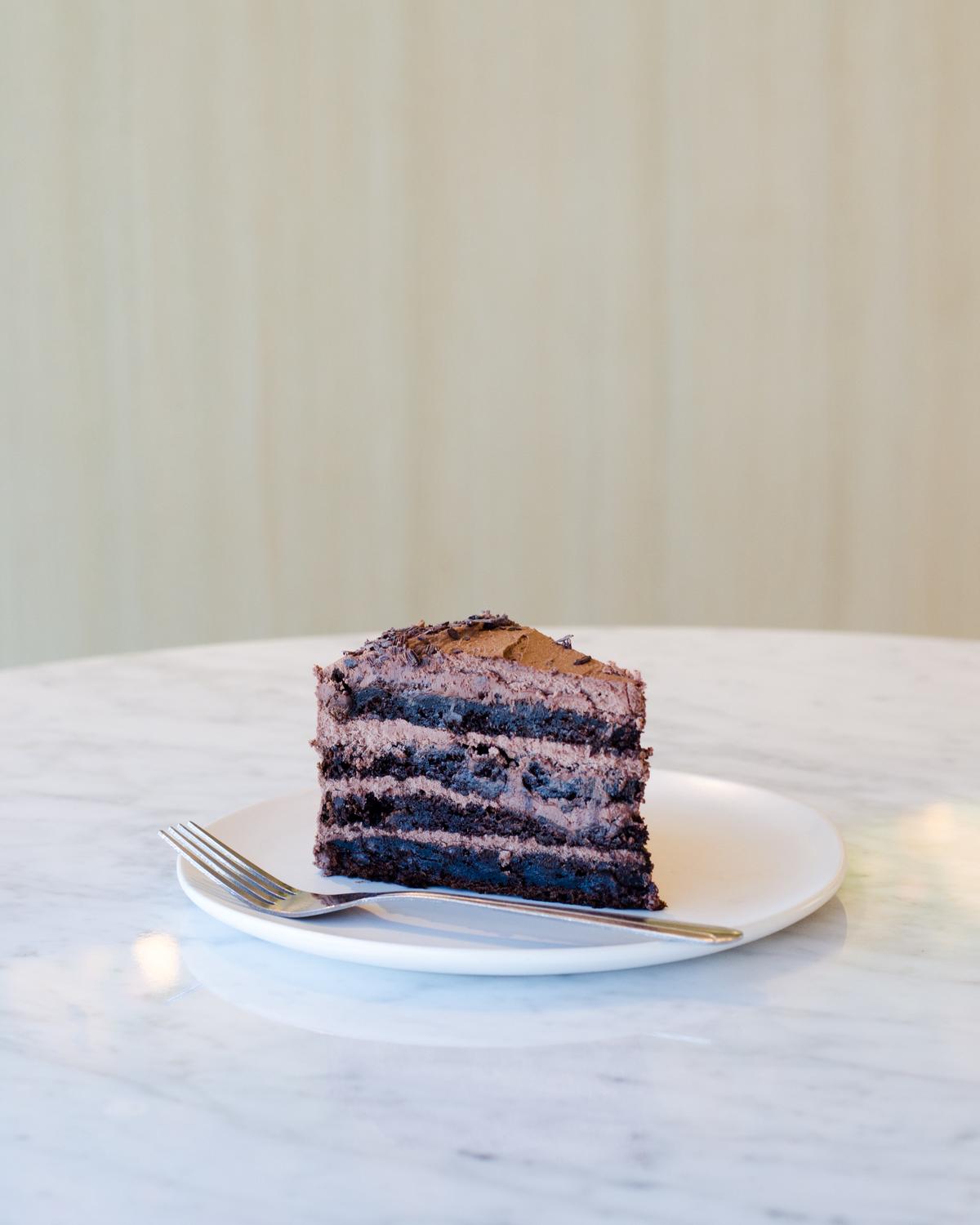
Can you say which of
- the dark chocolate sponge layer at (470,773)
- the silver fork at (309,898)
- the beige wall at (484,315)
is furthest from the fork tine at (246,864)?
the beige wall at (484,315)

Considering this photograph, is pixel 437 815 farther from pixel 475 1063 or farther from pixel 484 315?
pixel 484 315

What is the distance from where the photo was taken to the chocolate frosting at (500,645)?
128 centimetres

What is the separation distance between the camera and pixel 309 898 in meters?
1.16

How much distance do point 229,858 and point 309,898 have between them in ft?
0.32

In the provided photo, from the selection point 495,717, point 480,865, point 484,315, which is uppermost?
point 484,315

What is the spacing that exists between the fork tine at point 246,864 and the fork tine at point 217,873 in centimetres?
2

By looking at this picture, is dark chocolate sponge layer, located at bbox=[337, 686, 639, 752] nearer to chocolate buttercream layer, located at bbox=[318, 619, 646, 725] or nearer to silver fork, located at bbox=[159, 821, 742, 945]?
chocolate buttercream layer, located at bbox=[318, 619, 646, 725]

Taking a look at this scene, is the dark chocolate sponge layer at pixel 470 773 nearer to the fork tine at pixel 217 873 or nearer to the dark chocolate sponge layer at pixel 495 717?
the dark chocolate sponge layer at pixel 495 717

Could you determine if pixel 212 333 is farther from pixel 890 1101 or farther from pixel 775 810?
pixel 890 1101

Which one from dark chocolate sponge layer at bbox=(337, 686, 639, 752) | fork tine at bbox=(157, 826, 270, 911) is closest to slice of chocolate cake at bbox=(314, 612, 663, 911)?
dark chocolate sponge layer at bbox=(337, 686, 639, 752)

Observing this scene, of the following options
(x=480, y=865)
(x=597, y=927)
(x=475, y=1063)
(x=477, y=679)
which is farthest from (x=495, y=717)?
(x=475, y=1063)

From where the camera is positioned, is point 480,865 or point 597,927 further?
→ point 480,865

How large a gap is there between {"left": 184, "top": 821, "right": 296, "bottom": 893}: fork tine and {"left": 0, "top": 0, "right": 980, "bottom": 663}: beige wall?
3.53 metres

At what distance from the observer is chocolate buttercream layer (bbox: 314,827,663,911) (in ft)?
4.05
